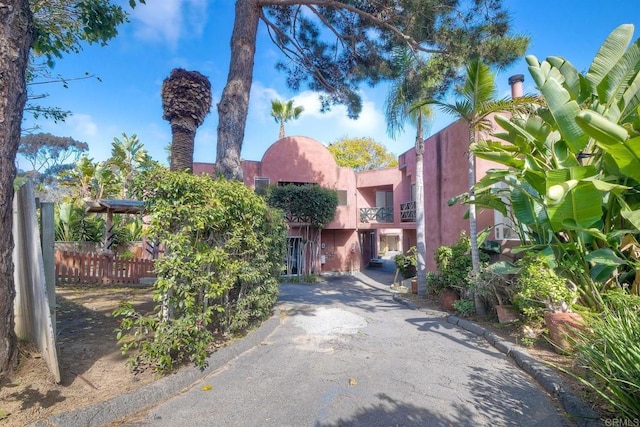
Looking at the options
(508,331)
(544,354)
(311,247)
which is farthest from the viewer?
(311,247)

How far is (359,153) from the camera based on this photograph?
35594 mm

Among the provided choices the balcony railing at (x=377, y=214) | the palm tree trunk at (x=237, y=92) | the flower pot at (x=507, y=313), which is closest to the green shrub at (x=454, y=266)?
the flower pot at (x=507, y=313)

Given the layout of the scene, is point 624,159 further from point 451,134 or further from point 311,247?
point 311,247

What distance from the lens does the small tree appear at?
18.2m

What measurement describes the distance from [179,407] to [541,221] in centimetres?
606

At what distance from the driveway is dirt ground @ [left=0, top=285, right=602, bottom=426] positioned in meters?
0.54

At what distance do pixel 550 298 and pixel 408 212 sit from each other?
45.2 ft

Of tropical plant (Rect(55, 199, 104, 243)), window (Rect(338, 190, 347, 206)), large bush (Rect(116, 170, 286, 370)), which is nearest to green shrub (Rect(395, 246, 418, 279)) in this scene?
window (Rect(338, 190, 347, 206))

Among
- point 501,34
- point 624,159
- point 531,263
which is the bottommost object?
point 531,263

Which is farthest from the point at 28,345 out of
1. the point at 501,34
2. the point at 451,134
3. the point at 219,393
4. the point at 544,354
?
the point at 451,134

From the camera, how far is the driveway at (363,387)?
11.0ft

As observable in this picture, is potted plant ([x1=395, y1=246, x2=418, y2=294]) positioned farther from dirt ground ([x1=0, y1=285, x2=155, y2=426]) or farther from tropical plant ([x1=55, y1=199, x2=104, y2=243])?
tropical plant ([x1=55, y1=199, x2=104, y2=243])

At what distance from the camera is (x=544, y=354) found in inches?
198

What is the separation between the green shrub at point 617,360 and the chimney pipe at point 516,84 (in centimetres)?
842
